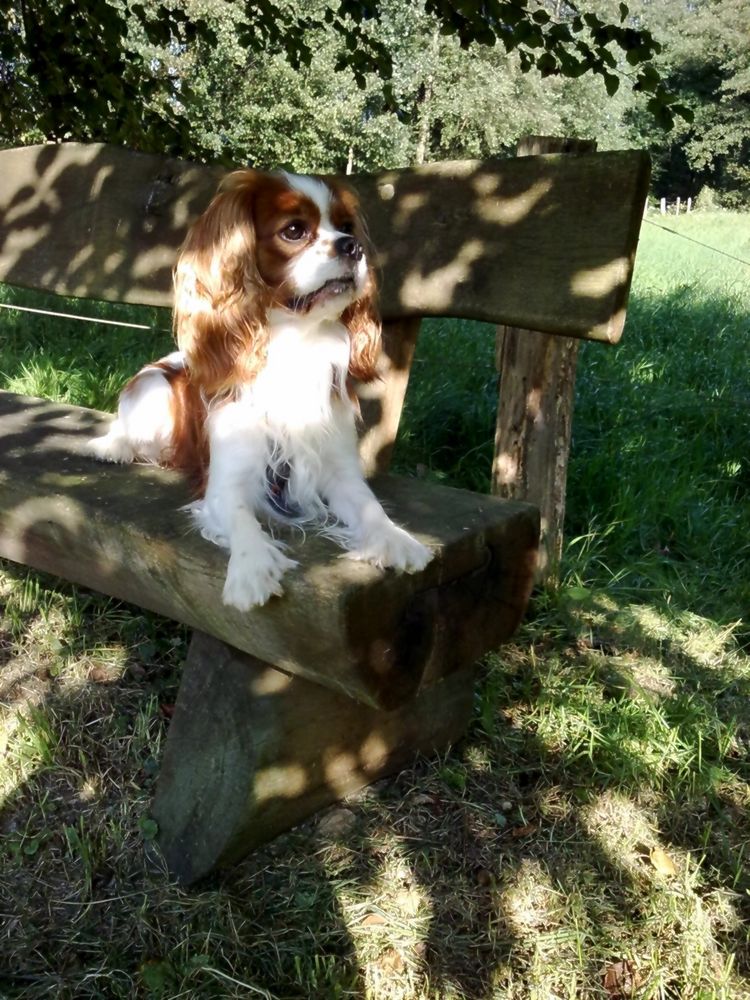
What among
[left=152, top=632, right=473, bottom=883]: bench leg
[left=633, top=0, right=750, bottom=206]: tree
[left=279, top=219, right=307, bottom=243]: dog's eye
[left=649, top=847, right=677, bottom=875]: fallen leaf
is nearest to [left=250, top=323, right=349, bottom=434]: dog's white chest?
[left=279, top=219, right=307, bottom=243]: dog's eye

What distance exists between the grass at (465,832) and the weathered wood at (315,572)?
0.51 meters

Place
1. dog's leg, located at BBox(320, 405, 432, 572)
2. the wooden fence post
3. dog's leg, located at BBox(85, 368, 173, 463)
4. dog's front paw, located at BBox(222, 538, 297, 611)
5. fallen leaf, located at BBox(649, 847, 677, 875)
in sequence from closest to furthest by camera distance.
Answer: dog's front paw, located at BBox(222, 538, 297, 611) → dog's leg, located at BBox(320, 405, 432, 572) → fallen leaf, located at BBox(649, 847, 677, 875) → dog's leg, located at BBox(85, 368, 173, 463) → the wooden fence post

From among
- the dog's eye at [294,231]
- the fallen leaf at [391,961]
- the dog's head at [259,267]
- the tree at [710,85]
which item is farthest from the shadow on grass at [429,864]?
the tree at [710,85]

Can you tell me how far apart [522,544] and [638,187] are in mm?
859

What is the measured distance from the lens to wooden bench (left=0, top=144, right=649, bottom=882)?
6.41ft

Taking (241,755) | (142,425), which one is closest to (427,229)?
(142,425)

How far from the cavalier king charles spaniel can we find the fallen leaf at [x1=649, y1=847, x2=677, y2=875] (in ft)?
3.38

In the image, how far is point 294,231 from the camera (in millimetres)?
2139

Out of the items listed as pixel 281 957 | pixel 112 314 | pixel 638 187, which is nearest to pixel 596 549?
pixel 638 187

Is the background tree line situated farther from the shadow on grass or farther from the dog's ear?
the shadow on grass

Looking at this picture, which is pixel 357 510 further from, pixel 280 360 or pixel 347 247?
pixel 347 247

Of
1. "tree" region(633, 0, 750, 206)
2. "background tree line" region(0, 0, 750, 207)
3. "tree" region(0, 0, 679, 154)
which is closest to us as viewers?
"tree" region(0, 0, 679, 154)

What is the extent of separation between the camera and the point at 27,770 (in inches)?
101

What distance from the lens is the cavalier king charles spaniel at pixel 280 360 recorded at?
210 cm
